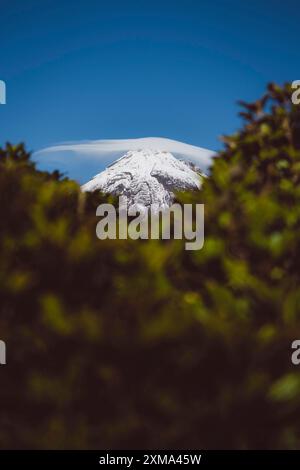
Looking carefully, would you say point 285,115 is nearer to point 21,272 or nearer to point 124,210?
point 124,210

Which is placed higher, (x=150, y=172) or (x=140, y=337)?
(x=150, y=172)

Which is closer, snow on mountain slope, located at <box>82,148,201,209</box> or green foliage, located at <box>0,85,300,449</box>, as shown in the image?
green foliage, located at <box>0,85,300,449</box>

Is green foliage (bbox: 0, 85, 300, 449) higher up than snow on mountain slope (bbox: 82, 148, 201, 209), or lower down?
lower down

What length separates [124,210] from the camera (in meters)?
3.61

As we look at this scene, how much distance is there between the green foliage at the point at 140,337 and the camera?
2027 millimetres

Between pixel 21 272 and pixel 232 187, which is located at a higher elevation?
pixel 232 187

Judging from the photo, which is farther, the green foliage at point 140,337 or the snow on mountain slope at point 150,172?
the snow on mountain slope at point 150,172

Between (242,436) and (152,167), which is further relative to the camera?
(152,167)

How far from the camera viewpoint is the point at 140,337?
2.02m

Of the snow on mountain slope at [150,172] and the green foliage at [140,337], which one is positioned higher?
the snow on mountain slope at [150,172]

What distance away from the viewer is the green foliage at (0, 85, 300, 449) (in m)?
2.03

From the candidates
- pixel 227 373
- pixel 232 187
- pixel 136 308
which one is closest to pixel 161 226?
pixel 232 187

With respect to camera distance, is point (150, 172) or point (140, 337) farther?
point (150, 172)
